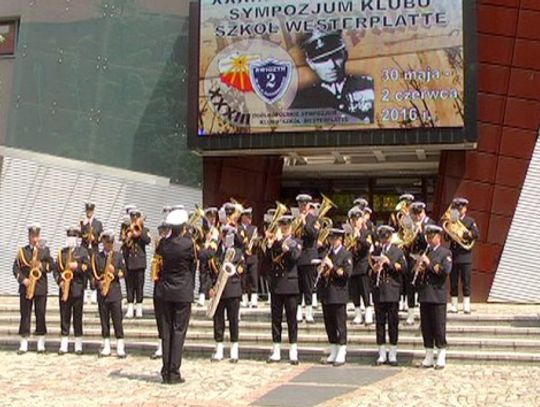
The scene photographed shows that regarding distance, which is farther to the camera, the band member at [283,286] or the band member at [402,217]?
the band member at [402,217]

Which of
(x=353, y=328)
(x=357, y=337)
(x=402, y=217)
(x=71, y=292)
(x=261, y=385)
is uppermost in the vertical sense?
(x=402, y=217)

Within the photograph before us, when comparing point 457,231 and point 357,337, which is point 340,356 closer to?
point 357,337

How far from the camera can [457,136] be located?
1636cm

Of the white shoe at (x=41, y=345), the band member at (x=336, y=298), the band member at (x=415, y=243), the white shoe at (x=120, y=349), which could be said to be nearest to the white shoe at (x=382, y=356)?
the band member at (x=336, y=298)

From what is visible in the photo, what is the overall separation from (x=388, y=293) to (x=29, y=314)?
19.6 ft

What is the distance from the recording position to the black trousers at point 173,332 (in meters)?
9.70

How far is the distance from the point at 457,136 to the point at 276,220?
245 inches

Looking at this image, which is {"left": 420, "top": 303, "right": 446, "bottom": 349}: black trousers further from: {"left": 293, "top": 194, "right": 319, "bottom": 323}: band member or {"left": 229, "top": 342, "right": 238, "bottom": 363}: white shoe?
{"left": 229, "top": 342, "right": 238, "bottom": 363}: white shoe

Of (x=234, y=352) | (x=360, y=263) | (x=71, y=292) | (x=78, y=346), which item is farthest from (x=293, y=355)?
(x=71, y=292)

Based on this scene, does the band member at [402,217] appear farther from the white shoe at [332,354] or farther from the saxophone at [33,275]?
the saxophone at [33,275]

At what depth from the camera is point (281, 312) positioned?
11438 mm

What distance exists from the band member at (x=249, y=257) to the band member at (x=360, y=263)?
1.78m

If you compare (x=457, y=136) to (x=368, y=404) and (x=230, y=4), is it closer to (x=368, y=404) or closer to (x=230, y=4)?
(x=230, y=4)

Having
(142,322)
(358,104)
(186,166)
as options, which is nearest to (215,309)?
(142,322)
